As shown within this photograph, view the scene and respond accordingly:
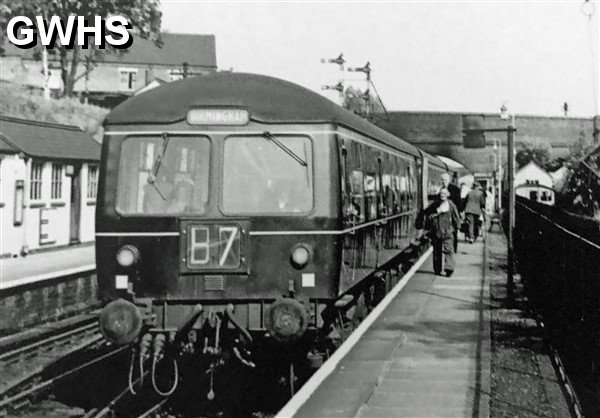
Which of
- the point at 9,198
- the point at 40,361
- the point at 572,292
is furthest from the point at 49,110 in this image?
the point at 572,292

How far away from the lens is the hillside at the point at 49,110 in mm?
31312

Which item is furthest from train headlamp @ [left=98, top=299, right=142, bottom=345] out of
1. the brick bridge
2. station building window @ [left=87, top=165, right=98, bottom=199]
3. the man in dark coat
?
the brick bridge

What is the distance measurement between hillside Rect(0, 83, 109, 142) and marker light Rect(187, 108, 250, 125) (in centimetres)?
2173

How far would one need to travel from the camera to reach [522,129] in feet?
251

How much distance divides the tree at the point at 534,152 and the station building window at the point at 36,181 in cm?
5497

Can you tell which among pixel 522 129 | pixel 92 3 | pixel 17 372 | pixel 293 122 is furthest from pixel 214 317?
pixel 522 129

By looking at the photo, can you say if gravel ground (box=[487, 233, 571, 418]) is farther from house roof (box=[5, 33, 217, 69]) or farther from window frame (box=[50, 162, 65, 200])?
house roof (box=[5, 33, 217, 69])

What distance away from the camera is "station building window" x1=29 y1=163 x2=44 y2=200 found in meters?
23.2

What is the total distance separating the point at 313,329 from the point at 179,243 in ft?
5.06

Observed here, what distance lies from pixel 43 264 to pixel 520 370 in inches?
556

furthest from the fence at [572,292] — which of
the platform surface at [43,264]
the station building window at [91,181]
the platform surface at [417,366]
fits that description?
the station building window at [91,181]

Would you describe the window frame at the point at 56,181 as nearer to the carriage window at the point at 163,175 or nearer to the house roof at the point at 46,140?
the house roof at the point at 46,140

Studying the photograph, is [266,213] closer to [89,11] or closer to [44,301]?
[44,301]

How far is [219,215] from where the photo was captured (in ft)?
27.8
